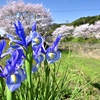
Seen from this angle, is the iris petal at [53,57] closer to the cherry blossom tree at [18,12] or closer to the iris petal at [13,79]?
the iris petal at [13,79]

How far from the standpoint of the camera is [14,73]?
1.70m

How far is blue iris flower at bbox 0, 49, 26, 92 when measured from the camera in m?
1.64

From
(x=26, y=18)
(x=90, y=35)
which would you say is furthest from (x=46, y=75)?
(x=90, y=35)

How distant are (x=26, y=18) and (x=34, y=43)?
27743 millimetres

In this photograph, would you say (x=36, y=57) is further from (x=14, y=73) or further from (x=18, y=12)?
(x=18, y=12)

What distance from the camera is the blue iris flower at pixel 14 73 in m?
1.64

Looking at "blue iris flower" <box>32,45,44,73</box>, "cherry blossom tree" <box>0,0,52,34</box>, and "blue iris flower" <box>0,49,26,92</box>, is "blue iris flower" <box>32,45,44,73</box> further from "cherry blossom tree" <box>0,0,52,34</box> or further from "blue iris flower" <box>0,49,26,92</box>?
"cherry blossom tree" <box>0,0,52,34</box>

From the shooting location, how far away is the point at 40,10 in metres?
30.4

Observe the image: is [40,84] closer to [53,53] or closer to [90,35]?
[53,53]

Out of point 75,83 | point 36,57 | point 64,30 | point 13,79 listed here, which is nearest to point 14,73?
point 13,79

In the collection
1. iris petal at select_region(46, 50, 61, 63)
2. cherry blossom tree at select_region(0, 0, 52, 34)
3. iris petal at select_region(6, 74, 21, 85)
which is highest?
cherry blossom tree at select_region(0, 0, 52, 34)

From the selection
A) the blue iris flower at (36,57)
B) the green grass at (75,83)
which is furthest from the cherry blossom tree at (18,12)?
the blue iris flower at (36,57)

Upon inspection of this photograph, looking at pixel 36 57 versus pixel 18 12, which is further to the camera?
pixel 18 12

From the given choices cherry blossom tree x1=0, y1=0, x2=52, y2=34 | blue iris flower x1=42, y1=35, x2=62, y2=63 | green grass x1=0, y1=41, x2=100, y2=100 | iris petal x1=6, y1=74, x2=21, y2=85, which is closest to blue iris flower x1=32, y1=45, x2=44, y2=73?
blue iris flower x1=42, y1=35, x2=62, y2=63
